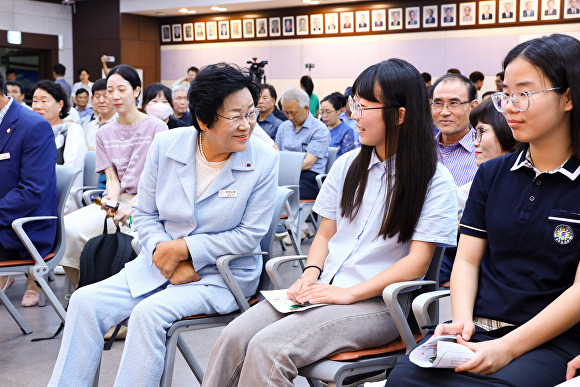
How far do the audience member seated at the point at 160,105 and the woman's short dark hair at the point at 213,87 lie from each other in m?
3.23

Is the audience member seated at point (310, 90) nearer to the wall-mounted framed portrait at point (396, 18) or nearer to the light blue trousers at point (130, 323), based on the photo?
the wall-mounted framed portrait at point (396, 18)

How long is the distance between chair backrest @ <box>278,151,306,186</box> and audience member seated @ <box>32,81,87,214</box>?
4.97 ft

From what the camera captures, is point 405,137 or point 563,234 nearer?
point 563,234

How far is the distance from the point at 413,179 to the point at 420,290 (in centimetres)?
39

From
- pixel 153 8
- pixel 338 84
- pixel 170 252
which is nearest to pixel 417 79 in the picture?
pixel 170 252

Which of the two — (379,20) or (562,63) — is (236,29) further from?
(562,63)

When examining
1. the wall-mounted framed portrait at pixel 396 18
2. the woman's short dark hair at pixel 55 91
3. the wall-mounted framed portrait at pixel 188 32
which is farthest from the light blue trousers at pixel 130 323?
the wall-mounted framed portrait at pixel 188 32

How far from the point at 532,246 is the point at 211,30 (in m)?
13.5

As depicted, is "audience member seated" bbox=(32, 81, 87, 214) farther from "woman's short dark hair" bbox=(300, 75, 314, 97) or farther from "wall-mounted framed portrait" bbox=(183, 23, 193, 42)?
"wall-mounted framed portrait" bbox=(183, 23, 193, 42)

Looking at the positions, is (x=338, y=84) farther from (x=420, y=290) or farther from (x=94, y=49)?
(x=420, y=290)

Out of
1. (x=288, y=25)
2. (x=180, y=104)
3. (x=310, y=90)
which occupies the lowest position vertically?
(x=180, y=104)

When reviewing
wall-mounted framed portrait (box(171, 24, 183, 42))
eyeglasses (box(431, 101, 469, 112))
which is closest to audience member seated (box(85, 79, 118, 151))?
eyeglasses (box(431, 101, 469, 112))

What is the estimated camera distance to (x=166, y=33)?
15211 mm

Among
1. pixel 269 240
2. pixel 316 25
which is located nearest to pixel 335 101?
pixel 269 240
